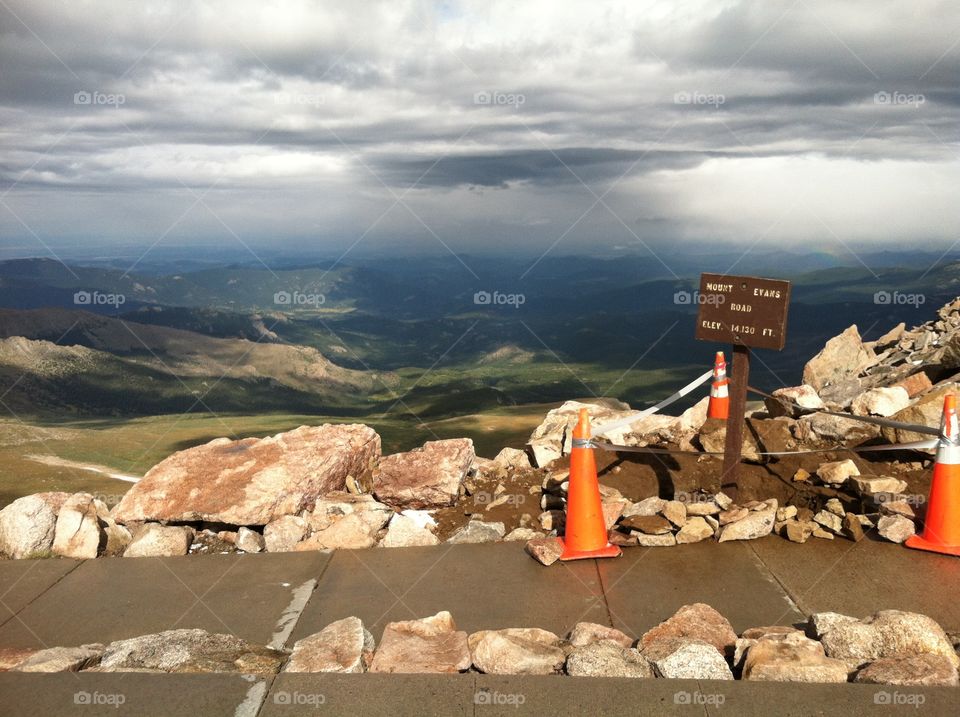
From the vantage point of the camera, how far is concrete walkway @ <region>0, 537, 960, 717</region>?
419cm

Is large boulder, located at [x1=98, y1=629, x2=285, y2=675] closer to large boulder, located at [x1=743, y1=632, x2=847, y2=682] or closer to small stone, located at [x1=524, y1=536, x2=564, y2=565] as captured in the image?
small stone, located at [x1=524, y1=536, x2=564, y2=565]

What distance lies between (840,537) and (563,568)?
2811 mm

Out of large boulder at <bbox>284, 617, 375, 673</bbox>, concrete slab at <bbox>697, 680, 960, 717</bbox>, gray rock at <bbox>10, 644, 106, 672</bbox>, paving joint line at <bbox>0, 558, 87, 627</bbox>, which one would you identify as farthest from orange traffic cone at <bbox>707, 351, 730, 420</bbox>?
gray rock at <bbox>10, 644, 106, 672</bbox>

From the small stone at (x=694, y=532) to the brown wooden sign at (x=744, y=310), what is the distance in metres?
1.94

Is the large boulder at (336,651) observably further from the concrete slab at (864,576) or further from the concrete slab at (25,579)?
the concrete slab at (864,576)

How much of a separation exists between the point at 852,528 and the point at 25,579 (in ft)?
26.0

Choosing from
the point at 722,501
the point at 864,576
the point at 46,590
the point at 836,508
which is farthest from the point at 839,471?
the point at 46,590

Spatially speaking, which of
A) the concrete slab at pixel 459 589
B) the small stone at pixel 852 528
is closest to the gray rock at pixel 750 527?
the small stone at pixel 852 528

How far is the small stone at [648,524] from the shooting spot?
25.1 ft

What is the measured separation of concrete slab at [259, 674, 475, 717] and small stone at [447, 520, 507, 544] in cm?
355

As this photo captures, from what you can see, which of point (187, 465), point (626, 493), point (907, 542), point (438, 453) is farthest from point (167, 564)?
point (907, 542)

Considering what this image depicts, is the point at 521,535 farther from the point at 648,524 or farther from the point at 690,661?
the point at 690,661

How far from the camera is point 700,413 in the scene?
11414 mm

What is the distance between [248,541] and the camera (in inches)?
341
